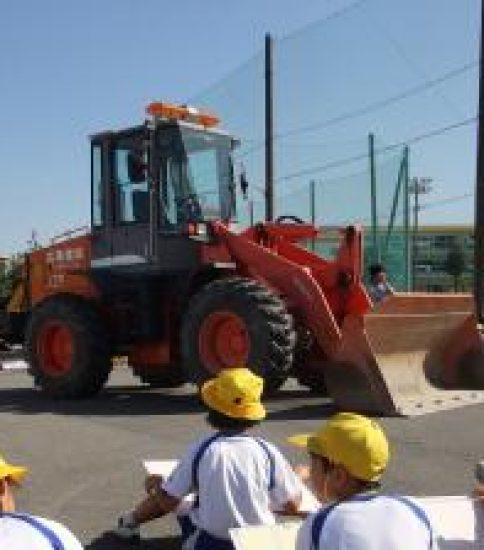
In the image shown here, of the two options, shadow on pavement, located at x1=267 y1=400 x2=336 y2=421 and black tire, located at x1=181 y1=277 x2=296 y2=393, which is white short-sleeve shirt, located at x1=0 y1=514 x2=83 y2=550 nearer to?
shadow on pavement, located at x1=267 y1=400 x2=336 y2=421

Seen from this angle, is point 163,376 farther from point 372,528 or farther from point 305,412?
point 372,528

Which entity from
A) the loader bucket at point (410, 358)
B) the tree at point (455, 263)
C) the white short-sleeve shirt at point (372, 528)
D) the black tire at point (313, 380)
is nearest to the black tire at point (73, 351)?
the black tire at point (313, 380)

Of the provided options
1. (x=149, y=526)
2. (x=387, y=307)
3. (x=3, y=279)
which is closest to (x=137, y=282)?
(x=387, y=307)

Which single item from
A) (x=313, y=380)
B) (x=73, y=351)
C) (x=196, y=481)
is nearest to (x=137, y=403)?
(x=73, y=351)

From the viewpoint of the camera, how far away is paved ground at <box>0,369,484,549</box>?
26.5ft

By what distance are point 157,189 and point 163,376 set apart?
241 centimetres

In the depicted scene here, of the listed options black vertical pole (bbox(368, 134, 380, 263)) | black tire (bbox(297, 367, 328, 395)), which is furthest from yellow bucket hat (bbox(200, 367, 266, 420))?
black vertical pole (bbox(368, 134, 380, 263))

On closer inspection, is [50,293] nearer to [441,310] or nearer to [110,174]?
[110,174]

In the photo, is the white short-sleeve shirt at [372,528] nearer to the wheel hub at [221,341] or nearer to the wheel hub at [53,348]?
the wheel hub at [221,341]

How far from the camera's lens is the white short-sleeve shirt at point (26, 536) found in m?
3.30

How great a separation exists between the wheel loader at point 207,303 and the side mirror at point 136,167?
0.08 ft

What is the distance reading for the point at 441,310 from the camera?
538 inches

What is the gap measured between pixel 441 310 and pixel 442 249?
4749 cm

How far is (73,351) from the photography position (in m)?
14.2
